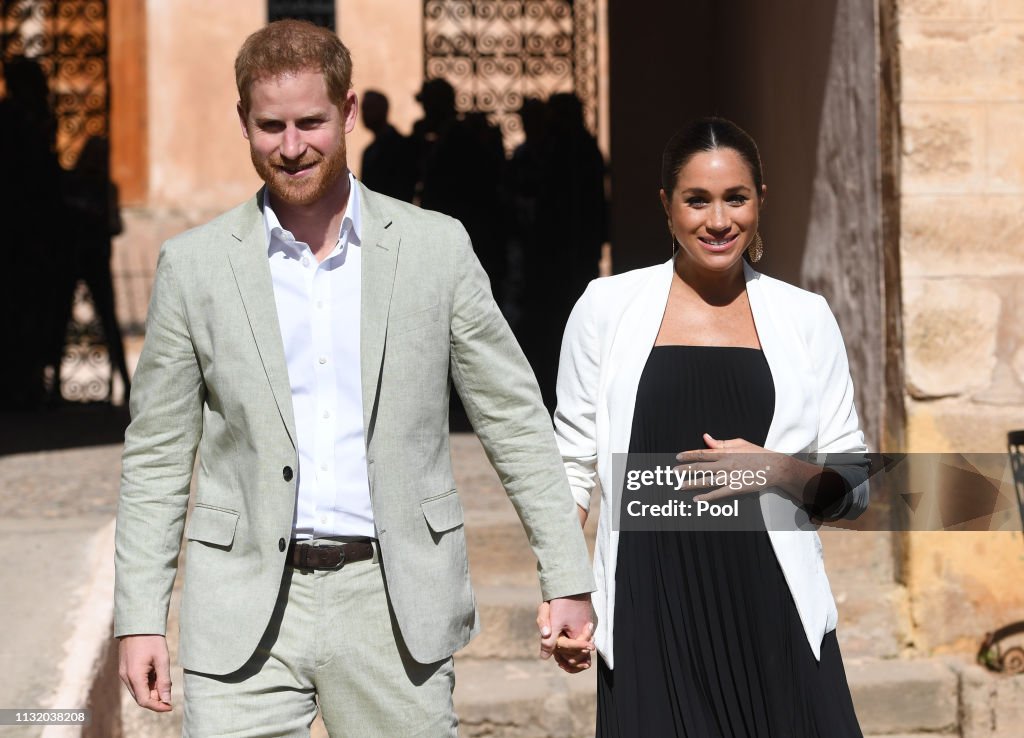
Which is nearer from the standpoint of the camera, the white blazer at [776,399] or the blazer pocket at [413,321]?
the blazer pocket at [413,321]

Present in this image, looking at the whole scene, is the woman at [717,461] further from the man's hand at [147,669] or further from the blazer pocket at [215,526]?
the man's hand at [147,669]

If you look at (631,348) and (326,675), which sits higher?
(631,348)

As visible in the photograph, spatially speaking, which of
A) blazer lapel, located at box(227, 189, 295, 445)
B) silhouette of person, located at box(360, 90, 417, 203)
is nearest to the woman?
blazer lapel, located at box(227, 189, 295, 445)

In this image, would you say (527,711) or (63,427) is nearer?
(527,711)

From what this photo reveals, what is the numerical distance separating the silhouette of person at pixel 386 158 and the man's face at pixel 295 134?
22.2 feet

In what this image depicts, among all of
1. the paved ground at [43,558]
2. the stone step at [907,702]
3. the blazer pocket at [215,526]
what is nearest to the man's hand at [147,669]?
the blazer pocket at [215,526]

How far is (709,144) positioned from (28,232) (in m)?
7.99

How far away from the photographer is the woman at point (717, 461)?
341cm

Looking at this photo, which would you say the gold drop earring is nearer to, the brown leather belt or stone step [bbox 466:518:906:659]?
the brown leather belt

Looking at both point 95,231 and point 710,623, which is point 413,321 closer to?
point 710,623

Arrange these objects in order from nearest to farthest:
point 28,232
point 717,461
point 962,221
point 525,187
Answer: point 717,461, point 962,221, point 525,187, point 28,232

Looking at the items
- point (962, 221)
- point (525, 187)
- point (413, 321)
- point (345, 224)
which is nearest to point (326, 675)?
point (413, 321)

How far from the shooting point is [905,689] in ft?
17.8

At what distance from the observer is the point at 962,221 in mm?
5598
